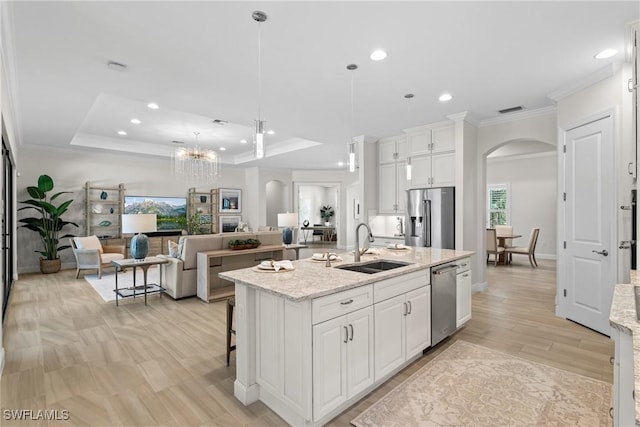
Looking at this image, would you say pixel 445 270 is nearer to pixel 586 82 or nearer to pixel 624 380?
pixel 624 380

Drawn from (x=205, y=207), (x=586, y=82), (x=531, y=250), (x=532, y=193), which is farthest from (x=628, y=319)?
(x=205, y=207)

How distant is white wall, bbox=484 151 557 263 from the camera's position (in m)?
8.73

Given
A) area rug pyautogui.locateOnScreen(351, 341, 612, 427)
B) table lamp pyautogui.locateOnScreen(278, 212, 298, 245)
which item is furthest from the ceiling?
area rug pyautogui.locateOnScreen(351, 341, 612, 427)

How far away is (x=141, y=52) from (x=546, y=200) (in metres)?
9.90

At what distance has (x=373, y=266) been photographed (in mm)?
3158

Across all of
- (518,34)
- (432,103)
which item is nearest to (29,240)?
(432,103)

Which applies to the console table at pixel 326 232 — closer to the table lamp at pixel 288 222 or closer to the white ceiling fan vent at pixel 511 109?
the table lamp at pixel 288 222

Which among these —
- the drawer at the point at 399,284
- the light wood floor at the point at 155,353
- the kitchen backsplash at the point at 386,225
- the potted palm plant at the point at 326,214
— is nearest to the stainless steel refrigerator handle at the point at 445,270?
the drawer at the point at 399,284

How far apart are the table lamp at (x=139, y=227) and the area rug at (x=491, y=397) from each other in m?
3.95

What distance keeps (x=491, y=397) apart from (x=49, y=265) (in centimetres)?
804

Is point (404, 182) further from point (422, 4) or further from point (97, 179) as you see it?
point (97, 179)

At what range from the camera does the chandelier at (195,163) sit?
6561mm

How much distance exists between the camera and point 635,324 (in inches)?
49.8

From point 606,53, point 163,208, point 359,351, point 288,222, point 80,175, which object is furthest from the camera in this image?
→ point 163,208
